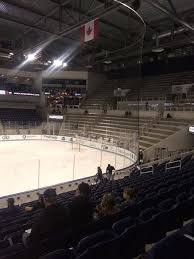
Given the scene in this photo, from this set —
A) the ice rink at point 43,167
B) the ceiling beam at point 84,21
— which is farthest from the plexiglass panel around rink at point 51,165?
the ceiling beam at point 84,21

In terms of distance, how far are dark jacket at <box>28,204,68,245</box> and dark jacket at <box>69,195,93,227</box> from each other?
37 centimetres

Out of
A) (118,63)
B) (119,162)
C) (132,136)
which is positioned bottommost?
(119,162)

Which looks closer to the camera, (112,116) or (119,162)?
(119,162)

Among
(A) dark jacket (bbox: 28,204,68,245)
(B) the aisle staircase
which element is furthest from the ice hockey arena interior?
(B) the aisle staircase

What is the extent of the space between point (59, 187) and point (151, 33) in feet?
45.8

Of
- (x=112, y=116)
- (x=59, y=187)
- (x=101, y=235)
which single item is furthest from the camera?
(x=112, y=116)

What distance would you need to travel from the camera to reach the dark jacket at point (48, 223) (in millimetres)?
2877

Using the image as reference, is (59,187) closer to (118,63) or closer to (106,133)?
(106,133)

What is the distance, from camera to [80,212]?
355 centimetres

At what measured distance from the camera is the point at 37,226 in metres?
Answer: 2.90

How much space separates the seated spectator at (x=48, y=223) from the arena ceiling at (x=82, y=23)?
10.8 m

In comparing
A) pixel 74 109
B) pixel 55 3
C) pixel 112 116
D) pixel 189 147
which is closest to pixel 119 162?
pixel 189 147

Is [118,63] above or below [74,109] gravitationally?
above

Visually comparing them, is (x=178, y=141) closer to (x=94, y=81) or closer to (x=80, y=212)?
(x=80, y=212)
